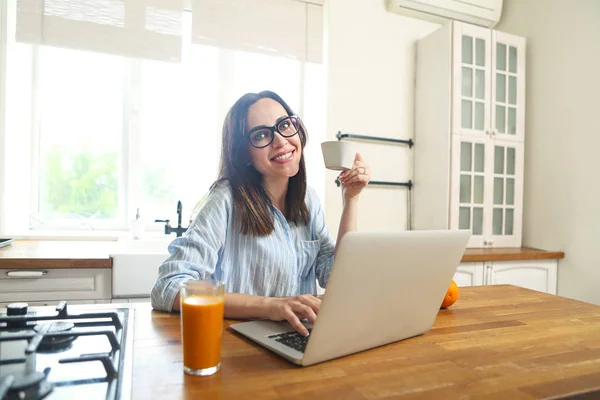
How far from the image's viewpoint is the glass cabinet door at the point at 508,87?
2791 mm

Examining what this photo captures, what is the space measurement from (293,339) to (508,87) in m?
2.69

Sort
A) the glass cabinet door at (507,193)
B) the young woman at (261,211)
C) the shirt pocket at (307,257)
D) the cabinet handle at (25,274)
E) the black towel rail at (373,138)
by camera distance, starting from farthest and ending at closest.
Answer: the glass cabinet door at (507,193) < the black towel rail at (373,138) < the cabinet handle at (25,274) < the shirt pocket at (307,257) < the young woman at (261,211)

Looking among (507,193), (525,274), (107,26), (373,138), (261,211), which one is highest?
(107,26)

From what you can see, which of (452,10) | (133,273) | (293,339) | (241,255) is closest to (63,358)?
(293,339)

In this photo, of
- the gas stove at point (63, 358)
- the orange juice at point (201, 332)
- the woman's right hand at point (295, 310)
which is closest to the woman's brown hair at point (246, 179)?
the woman's right hand at point (295, 310)

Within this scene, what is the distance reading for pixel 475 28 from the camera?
8.90 ft

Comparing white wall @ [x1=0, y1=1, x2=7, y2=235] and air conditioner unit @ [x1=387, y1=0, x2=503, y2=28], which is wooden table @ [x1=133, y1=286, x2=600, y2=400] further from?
air conditioner unit @ [x1=387, y1=0, x2=503, y2=28]

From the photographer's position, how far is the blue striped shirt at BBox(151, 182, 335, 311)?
1.00 meters

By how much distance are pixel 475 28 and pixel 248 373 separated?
9.03 feet

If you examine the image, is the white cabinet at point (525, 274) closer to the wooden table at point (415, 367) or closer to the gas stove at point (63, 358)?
the wooden table at point (415, 367)

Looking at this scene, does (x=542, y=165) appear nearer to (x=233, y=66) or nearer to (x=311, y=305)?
(x=233, y=66)

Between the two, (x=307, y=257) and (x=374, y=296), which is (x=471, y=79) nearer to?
(x=307, y=257)

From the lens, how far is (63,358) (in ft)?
2.11

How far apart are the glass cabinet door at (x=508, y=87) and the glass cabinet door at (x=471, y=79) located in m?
0.07
